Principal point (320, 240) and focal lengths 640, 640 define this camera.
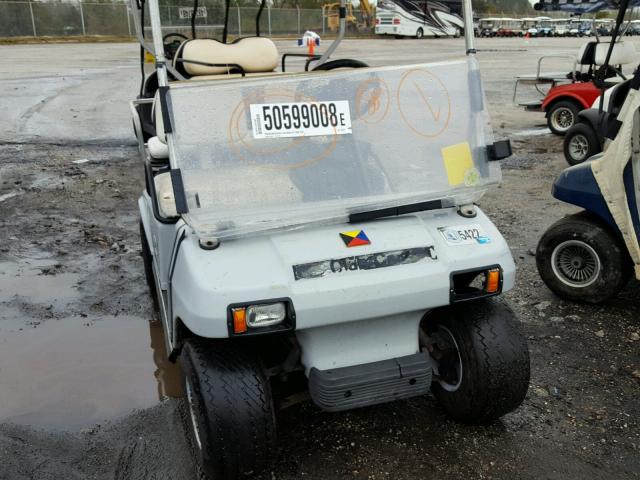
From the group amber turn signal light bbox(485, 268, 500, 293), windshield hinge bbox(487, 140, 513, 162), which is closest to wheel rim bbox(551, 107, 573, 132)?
windshield hinge bbox(487, 140, 513, 162)

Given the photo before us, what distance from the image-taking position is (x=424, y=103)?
9.85 feet

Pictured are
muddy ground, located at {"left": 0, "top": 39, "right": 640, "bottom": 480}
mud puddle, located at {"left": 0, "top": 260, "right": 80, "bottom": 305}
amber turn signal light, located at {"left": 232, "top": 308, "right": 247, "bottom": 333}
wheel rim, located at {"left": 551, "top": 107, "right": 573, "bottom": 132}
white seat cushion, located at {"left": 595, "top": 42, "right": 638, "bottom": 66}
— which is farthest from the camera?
wheel rim, located at {"left": 551, "top": 107, "right": 573, "bottom": 132}

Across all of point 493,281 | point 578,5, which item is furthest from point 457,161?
point 578,5

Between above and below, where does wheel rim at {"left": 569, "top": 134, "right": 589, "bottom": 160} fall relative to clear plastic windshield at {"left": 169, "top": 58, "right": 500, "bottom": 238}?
below

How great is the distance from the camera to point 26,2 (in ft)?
104

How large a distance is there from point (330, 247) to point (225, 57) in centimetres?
199

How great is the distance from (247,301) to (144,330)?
205 cm

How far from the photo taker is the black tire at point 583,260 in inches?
164

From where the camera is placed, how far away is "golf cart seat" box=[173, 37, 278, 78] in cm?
374

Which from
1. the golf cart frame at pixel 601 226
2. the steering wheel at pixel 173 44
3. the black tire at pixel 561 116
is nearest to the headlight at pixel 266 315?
the steering wheel at pixel 173 44

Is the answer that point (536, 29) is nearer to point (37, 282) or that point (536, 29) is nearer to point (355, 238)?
point (37, 282)

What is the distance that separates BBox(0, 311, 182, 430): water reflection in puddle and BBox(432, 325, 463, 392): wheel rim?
1490 millimetres

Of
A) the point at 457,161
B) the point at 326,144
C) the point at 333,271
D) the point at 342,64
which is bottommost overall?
the point at 333,271

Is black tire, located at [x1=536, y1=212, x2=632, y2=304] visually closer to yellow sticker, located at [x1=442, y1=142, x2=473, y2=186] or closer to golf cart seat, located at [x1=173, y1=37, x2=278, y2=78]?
yellow sticker, located at [x1=442, y1=142, x2=473, y2=186]
